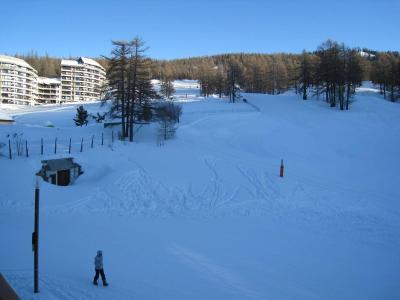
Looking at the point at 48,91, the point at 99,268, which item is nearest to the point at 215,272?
the point at 99,268

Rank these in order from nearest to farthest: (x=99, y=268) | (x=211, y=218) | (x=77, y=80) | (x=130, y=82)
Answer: (x=99, y=268), (x=211, y=218), (x=130, y=82), (x=77, y=80)

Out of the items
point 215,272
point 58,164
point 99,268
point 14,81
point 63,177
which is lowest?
point 215,272

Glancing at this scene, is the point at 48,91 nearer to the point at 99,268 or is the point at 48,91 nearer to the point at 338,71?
the point at 338,71

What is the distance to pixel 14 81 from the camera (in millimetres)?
113562

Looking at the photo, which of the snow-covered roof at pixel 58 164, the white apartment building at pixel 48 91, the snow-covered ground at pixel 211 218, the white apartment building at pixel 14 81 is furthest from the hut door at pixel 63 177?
the white apartment building at pixel 48 91

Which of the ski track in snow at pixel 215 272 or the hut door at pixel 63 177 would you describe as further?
the hut door at pixel 63 177

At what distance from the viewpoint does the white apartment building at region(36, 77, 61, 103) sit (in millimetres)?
127750

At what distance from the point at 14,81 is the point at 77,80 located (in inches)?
954

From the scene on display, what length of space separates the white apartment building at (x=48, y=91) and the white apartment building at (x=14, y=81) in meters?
7.27

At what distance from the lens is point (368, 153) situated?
3362 cm

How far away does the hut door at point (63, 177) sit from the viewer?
25.0 metres

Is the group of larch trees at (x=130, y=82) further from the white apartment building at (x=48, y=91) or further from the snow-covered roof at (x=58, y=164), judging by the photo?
the white apartment building at (x=48, y=91)

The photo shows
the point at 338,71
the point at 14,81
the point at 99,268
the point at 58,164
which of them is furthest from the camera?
the point at 14,81

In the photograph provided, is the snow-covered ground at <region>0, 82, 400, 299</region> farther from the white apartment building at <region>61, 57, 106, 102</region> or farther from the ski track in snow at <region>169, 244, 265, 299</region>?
the white apartment building at <region>61, 57, 106, 102</region>
